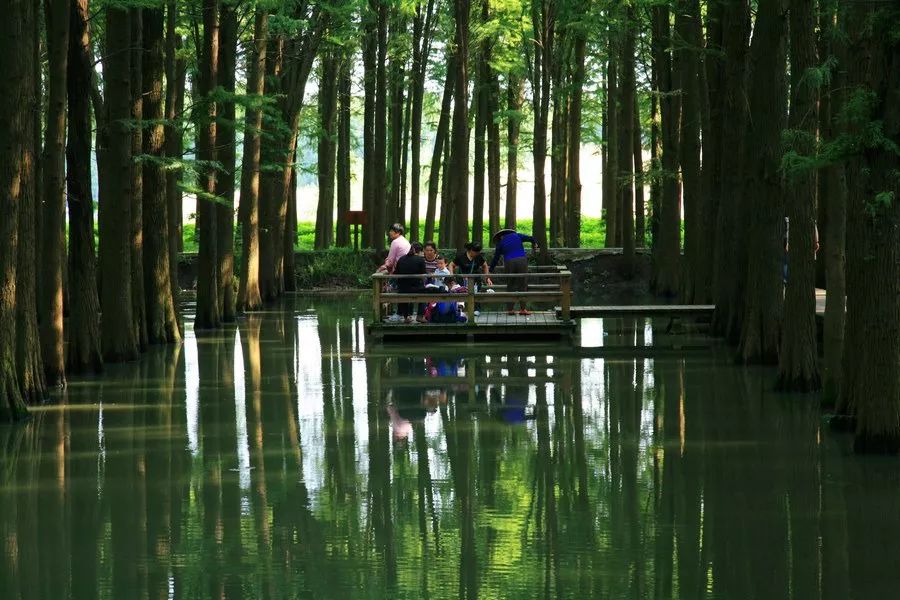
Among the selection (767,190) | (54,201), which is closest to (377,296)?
(54,201)

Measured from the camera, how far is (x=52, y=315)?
54.6 ft

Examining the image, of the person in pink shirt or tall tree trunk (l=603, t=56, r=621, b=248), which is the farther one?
tall tree trunk (l=603, t=56, r=621, b=248)

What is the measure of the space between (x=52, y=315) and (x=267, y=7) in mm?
10707

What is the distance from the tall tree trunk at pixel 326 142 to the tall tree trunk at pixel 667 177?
9709 millimetres

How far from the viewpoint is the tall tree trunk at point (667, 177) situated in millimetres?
33344

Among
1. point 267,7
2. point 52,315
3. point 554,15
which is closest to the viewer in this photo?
point 52,315

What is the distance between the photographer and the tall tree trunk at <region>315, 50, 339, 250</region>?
4356 cm

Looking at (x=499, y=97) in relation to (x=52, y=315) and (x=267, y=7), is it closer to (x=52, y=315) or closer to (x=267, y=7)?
(x=267, y=7)

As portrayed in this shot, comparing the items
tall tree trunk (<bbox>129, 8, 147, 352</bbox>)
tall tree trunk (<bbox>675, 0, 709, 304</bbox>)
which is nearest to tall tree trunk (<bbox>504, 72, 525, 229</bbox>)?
tall tree trunk (<bbox>675, 0, 709, 304</bbox>)

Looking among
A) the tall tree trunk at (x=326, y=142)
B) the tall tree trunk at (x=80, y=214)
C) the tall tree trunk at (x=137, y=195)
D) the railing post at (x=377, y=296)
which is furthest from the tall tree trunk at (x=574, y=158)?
the tall tree trunk at (x=80, y=214)

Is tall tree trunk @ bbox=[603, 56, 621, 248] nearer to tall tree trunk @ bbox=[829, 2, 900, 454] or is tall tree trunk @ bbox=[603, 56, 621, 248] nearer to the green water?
the green water

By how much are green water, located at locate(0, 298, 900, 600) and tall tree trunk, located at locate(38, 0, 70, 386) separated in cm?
63

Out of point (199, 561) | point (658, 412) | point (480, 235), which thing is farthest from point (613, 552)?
point (480, 235)

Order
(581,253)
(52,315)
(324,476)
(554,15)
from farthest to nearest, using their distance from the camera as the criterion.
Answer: (581,253) → (554,15) → (52,315) → (324,476)
